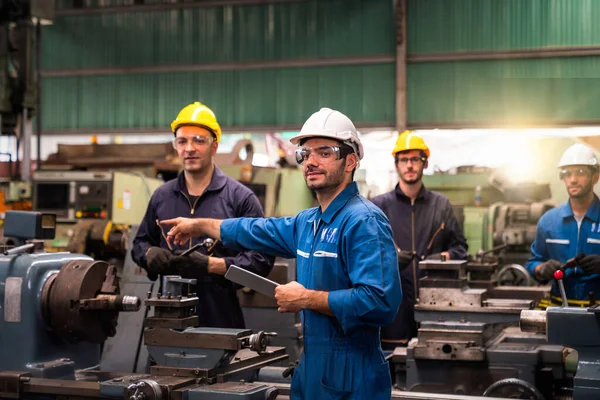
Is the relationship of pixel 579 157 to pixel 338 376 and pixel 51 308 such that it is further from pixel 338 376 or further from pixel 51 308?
pixel 51 308

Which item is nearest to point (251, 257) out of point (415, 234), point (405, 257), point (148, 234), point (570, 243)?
point (148, 234)

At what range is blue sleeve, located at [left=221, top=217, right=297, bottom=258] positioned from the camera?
2.21 metres

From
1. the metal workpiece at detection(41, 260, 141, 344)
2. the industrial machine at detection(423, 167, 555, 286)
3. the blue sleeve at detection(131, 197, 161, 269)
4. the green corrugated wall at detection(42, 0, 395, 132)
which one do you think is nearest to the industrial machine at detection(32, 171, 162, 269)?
the green corrugated wall at detection(42, 0, 395, 132)

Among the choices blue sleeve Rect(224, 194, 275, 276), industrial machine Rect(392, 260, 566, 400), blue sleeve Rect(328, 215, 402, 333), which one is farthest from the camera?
industrial machine Rect(392, 260, 566, 400)

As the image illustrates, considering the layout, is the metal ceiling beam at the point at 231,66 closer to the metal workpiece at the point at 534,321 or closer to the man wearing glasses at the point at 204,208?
→ the man wearing glasses at the point at 204,208

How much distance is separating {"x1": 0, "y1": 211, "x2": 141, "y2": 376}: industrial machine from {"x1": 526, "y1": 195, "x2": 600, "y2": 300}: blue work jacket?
78.1 inches

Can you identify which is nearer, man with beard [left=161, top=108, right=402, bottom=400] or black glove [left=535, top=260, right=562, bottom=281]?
man with beard [left=161, top=108, right=402, bottom=400]

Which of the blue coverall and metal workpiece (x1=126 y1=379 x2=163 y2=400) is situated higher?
the blue coverall

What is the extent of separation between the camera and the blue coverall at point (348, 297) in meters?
1.83

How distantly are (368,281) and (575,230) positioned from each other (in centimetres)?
198

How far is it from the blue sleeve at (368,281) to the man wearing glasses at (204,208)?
78 cm

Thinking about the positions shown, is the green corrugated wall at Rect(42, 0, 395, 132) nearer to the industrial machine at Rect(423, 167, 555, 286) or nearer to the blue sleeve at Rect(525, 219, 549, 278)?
the industrial machine at Rect(423, 167, 555, 286)

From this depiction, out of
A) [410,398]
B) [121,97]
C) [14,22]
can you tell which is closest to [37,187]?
[14,22]

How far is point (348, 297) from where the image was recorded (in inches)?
71.9
